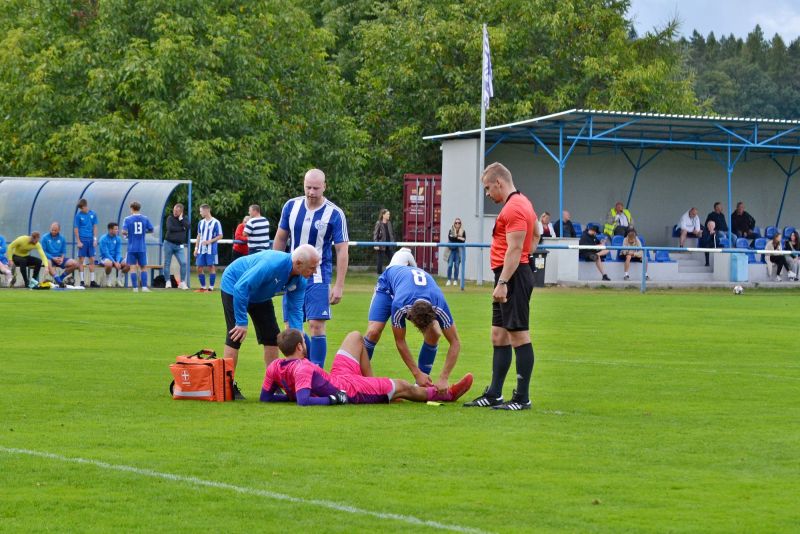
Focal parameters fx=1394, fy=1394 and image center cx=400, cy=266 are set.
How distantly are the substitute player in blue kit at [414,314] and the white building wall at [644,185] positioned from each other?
25896mm

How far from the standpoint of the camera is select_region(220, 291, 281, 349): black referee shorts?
11844 mm

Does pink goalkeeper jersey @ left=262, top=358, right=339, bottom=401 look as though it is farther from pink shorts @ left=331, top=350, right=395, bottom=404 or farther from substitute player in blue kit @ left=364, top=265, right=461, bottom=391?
substitute player in blue kit @ left=364, top=265, right=461, bottom=391

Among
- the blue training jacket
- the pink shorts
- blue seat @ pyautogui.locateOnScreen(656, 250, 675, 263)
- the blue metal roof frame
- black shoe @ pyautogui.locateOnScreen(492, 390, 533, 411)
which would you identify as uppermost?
the blue metal roof frame

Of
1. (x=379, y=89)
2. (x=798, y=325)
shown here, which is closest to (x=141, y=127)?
(x=379, y=89)

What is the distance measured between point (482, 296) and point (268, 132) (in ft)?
47.5

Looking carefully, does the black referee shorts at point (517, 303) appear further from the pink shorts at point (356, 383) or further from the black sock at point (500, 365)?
the pink shorts at point (356, 383)

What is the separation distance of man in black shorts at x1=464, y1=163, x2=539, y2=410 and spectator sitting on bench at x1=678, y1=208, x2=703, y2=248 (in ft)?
93.3

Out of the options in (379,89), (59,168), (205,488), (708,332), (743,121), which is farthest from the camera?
(379,89)

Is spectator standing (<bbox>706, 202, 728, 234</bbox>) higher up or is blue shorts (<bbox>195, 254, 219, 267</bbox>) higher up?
spectator standing (<bbox>706, 202, 728, 234</bbox>)

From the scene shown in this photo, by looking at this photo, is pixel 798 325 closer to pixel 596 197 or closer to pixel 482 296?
pixel 482 296

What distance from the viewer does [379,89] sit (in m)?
48.4

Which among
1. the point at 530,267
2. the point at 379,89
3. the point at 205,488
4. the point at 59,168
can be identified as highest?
the point at 379,89

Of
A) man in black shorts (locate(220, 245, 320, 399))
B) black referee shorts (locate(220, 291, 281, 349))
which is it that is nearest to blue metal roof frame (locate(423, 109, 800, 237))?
man in black shorts (locate(220, 245, 320, 399))

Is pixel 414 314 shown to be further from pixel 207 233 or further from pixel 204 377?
pixel 207 233
